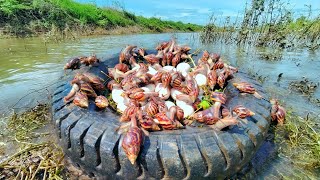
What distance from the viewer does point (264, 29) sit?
1259 cm

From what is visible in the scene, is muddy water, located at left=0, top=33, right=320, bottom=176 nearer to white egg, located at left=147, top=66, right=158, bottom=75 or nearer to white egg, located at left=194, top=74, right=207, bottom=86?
white egg, located at left=147, top=66, right=158, bottom=75

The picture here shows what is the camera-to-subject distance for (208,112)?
270 centimetres

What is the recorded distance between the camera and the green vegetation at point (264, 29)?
11.8m

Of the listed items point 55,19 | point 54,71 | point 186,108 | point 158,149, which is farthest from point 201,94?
point 55,19

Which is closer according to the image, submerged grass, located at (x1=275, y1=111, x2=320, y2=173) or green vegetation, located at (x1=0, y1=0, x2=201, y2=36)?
submerged grass, located at (x1=275, y1=111, x2=320, y2=173)

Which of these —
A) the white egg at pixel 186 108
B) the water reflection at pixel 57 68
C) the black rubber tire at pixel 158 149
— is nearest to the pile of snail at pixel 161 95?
the white egg at pixel 186 108

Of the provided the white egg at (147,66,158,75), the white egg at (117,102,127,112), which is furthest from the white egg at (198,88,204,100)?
the white egg at (117,102,127,112)

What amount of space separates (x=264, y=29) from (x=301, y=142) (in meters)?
10.1

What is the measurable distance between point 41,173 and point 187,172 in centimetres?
153

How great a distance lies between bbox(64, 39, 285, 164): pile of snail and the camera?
8.48ft

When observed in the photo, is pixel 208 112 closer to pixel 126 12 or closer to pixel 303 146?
pixel 303 146

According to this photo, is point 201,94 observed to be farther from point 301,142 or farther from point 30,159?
point 30,159

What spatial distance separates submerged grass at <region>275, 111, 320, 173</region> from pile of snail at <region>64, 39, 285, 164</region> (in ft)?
0.79

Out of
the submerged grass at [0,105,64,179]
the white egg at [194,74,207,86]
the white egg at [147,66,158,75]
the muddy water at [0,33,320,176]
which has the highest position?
the white egg at [147,66,158,75]
